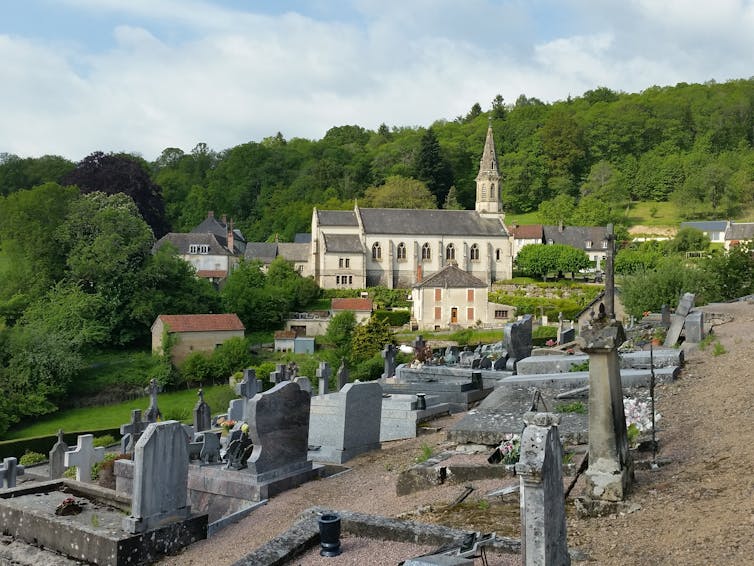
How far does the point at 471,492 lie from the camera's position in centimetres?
970

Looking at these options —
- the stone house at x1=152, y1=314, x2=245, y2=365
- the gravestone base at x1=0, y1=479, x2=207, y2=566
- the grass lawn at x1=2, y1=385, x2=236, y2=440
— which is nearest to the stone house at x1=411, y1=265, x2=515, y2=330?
the stone house at x1=152, y1=314, x2=245, y2=365

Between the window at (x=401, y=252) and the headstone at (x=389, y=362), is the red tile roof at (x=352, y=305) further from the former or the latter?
the headstone at (x=389, y=362)

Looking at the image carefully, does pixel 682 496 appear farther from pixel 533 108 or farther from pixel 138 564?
pixel 533 108

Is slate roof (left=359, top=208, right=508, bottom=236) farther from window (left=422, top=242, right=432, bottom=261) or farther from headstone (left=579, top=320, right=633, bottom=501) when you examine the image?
headstone (left=579, top=320, right=633, bottom=501)

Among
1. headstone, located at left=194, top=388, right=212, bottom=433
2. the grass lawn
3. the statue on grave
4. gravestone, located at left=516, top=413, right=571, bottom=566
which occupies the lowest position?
the grass lawn

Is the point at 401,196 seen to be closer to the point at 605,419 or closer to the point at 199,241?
the point at 199,241

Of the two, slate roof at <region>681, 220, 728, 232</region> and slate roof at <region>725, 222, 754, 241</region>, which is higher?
slate roof at <region>681, 220, 728, 232</region>

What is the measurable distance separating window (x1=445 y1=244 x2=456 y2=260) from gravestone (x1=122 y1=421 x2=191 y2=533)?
221 feet

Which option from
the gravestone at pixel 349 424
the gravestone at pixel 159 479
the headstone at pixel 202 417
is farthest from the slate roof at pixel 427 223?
the gravestone at pixel 159 479

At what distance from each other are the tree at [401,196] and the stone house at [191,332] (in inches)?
1878

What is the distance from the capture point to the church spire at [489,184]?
259 ft

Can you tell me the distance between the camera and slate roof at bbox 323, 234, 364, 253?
74.2 m

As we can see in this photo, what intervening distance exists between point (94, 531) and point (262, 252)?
234ft

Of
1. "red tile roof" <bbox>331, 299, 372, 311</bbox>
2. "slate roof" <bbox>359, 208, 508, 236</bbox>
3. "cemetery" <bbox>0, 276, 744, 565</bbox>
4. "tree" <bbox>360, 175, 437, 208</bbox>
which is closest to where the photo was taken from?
"cemetery" <bbox>0, 276, 744, 565</bbox>
